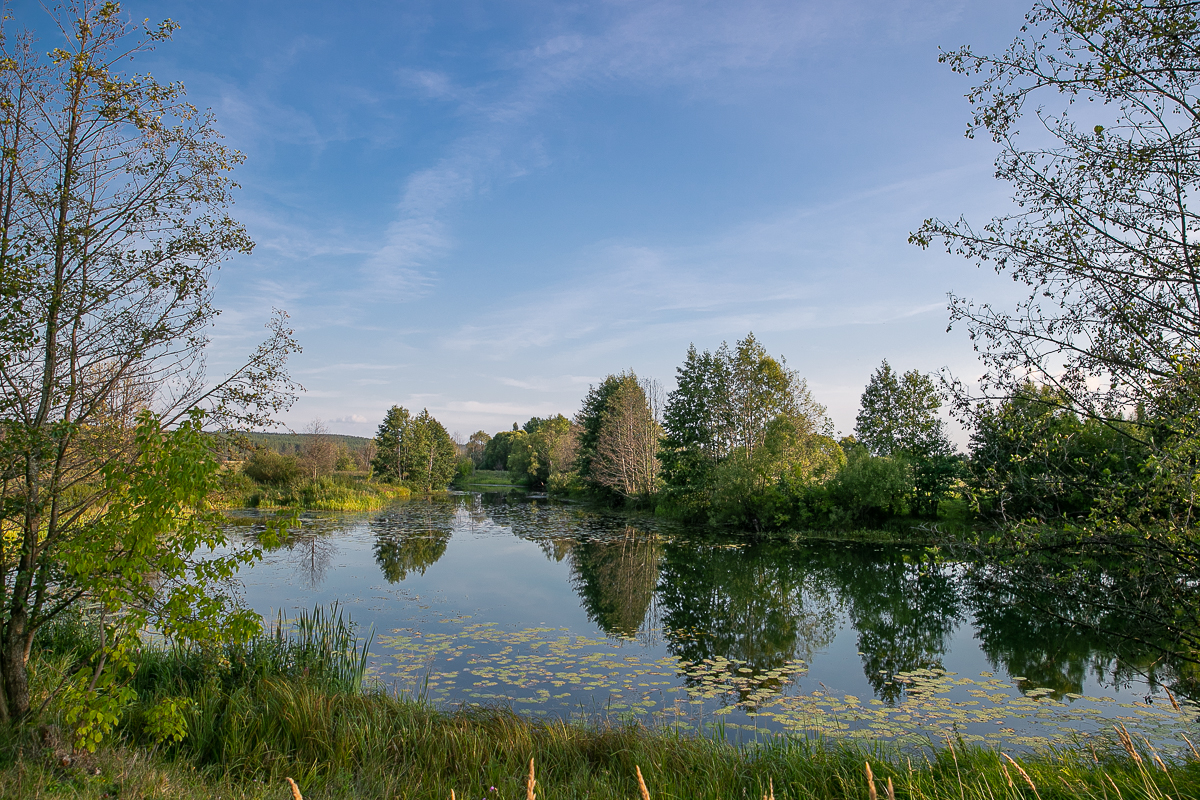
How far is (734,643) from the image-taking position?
35.6 ft

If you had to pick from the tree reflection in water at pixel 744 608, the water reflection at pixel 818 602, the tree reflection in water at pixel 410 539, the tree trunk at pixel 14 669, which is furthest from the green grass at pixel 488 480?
the tree trunk at pixel 14 669

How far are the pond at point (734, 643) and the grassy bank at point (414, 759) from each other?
43.2 inches

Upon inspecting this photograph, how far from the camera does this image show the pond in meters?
7.51

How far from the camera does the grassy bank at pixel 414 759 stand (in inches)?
153

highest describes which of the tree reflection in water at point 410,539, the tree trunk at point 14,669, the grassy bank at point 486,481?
the tree trunk at point 14,669

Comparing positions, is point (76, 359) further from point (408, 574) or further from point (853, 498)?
point (853, 498)

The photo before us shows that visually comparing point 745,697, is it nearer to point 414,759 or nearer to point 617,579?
point 414,759

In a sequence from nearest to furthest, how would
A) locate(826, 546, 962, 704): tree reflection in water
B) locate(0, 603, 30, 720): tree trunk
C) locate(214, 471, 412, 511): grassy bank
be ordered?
locate(0, 603, 30, 720): tree trunk
locate(826, 546, 962, 704): tree reflection in water
locate(214, 471, 412, 511): grassy bank

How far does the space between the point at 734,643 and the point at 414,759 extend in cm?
695

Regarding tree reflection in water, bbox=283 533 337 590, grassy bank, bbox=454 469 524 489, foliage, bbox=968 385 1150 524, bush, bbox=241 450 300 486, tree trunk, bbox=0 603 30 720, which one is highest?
foliage, bbox=968 385 1150 524

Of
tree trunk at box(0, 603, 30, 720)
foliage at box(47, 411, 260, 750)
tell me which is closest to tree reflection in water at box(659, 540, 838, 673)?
foliage at box(47, 411, 260, 750)

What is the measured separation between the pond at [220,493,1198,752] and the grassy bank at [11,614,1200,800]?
43.2 inches

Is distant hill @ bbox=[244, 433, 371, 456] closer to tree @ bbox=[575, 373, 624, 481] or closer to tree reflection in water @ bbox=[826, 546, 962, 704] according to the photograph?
→ tree reflection in water @ bbox=[826, 546, 962, 704]

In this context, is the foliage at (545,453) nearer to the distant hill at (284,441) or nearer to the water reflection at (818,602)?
the distant hill at (284,441)
